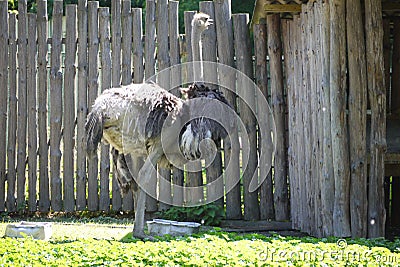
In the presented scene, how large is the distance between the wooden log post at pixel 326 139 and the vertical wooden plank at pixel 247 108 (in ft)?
6.07

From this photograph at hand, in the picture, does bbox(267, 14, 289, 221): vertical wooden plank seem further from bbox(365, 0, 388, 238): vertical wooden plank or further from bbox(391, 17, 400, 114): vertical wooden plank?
bbox(365, 0, 388, 238): vertical wooden plank

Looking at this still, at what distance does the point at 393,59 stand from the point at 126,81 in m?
3.43

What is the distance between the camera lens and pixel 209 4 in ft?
30.3

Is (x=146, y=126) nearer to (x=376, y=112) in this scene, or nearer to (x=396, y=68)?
(x=376, y=112)

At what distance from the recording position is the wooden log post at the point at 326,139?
7.21 m

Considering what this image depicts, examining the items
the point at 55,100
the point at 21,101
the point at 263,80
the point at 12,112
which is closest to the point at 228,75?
the point at 263,80

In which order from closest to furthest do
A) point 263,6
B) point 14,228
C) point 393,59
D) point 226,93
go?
point 14,228 → point 263,6 → point 226,93 → point 393,59

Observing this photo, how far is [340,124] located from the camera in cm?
716

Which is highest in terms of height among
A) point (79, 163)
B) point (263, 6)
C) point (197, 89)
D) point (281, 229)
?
point (263, 6)

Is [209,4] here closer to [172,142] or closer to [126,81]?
[126,81]

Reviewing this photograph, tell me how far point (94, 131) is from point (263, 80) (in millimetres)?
2601

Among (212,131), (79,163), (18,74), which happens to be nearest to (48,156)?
(79,163)

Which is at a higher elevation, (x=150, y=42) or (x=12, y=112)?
(x=150, y=42)

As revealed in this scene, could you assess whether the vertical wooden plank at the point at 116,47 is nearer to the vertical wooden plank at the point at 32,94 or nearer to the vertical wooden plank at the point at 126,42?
the vertical wooden plank at the point at 126,42
